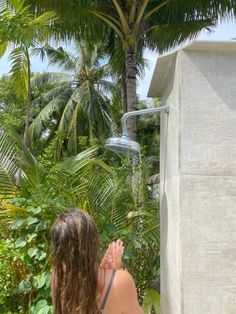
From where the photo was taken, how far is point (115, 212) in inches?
199

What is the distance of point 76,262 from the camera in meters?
1.73

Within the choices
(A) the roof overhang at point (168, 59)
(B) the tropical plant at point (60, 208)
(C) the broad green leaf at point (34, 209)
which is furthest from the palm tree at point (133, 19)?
(A) the roof overhang at point (168, 59)

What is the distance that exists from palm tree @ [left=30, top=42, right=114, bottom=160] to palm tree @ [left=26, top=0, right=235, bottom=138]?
976 cm

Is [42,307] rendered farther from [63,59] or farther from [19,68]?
[63,59]

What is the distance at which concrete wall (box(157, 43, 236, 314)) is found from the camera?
266 cm

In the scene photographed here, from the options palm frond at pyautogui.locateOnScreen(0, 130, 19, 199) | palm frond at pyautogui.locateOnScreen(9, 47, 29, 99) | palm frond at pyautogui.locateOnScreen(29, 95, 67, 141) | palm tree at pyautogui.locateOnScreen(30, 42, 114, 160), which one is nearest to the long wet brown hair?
palm frond at pyautogui.locateOnScreen(0, 130, 19, 199)

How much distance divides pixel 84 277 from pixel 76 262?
0.06 metres

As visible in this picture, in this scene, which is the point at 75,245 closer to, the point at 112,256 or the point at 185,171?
the point at 112,256

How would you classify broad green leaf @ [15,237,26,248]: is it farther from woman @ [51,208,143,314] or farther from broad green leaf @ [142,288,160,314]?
woman @ [51,208,143,314]

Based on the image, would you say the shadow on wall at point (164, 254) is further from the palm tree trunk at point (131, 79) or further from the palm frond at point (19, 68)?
the palm tree trunk at point (131, 79)

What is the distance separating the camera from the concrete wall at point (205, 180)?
2664 mm

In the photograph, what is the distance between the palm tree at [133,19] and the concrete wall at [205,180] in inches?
293

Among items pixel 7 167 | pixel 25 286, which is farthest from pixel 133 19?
pixel 25 286

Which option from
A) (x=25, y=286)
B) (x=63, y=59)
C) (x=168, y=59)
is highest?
(x=63, y=59)
